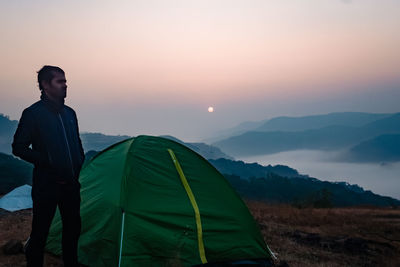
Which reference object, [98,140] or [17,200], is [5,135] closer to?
[98,140]

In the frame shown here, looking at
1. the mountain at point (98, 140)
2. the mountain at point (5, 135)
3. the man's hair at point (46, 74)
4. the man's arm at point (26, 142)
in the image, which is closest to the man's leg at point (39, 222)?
the man's arm at point (26, 142)

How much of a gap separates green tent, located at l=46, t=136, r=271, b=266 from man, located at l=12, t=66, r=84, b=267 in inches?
41.2

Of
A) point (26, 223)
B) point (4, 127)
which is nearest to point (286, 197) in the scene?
point (26, 223)

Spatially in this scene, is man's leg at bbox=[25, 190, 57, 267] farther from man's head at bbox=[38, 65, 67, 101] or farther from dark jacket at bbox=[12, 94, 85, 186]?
man's head at bbox=[38, 65, 67, 101]

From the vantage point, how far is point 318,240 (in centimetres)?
757

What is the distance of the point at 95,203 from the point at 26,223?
13.8ft

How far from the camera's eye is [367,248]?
7.11 m

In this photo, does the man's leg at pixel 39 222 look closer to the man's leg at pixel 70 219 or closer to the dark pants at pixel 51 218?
the dark pants at pixel 51 218

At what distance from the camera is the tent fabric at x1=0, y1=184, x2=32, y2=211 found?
9734 mm

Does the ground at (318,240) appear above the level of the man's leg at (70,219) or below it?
below

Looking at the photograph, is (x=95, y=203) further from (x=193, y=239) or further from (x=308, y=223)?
(x=308, y=223)

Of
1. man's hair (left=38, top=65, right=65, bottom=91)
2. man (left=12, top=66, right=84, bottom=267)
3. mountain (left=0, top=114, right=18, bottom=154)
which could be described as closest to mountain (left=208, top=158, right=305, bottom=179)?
man (left=12, top=66, right=84, bottom=267)

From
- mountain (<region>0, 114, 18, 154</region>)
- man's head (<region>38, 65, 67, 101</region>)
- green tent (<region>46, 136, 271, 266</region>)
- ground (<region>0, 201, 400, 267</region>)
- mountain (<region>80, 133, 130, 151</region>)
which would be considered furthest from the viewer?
mountain (<region>0, 114, 18, 154</region>)

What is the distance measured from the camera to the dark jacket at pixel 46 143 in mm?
3451
